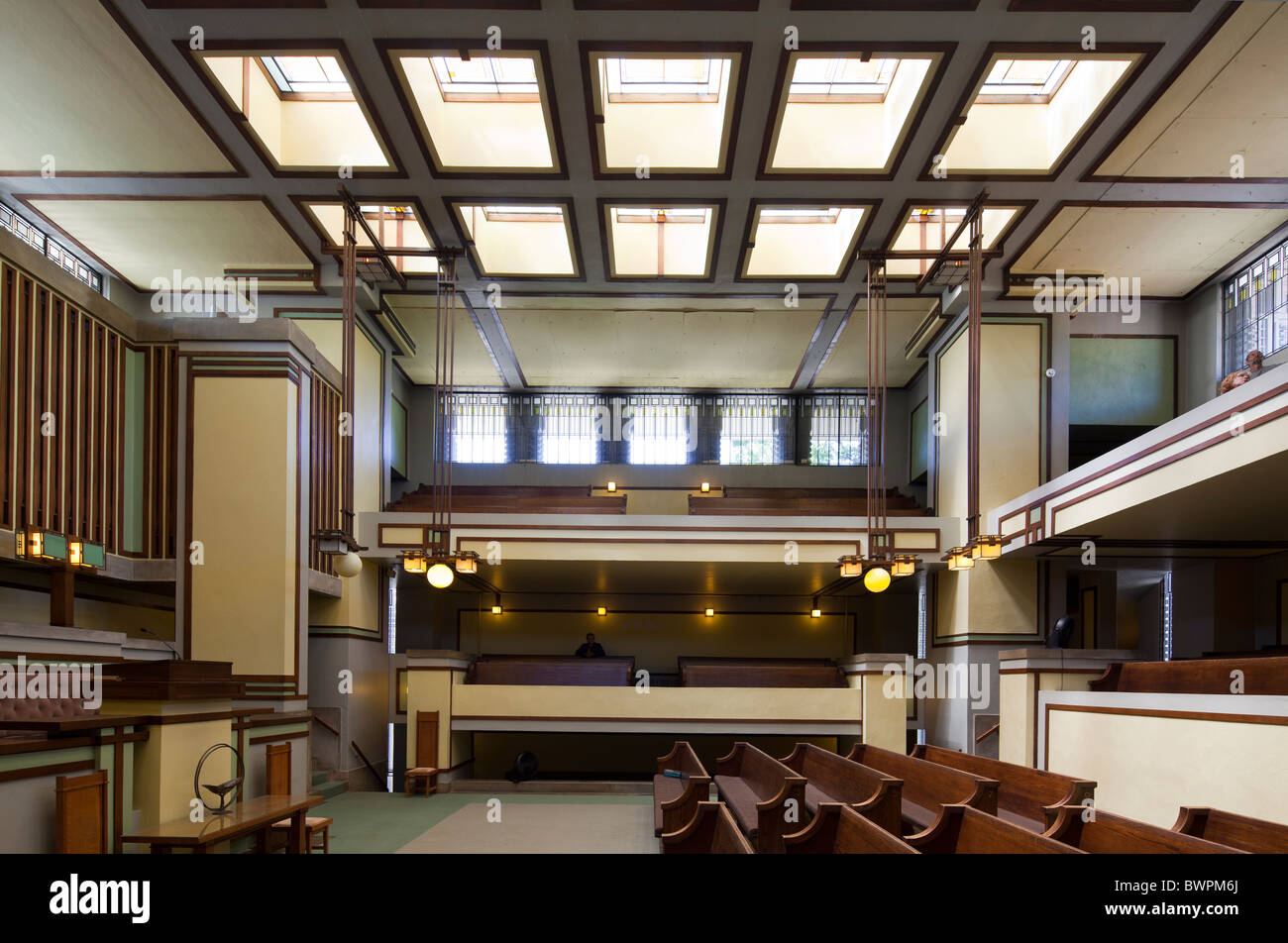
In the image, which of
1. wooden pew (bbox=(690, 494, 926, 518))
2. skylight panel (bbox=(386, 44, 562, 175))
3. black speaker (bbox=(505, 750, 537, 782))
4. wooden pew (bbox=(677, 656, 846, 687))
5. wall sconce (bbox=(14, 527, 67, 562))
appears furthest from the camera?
wooden pew (bbox=(690, 494, 926, 518))

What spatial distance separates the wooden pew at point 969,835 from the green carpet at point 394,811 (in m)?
4.66

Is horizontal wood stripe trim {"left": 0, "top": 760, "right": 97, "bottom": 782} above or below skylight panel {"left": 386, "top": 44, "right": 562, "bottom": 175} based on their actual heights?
below

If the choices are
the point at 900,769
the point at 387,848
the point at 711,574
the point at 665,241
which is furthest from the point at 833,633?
the point at 387,848

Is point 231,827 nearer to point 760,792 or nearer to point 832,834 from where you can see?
point 832,834

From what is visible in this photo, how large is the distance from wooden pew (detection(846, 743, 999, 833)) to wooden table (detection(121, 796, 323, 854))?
390 centimetres

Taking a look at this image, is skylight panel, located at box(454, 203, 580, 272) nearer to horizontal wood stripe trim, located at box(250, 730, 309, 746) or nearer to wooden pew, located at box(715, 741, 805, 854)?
horizontal wood stripe trim, located at box(250, 730, 309, 746)

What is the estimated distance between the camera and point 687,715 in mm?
11945

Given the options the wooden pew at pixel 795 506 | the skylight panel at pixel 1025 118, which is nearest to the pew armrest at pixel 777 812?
the skylight panel at pixel 1025 118

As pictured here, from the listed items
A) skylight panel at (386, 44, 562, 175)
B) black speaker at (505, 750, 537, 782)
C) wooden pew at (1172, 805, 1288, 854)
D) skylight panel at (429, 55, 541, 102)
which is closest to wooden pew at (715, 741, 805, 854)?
wooden pew at (1172, 805, 1288, 854)

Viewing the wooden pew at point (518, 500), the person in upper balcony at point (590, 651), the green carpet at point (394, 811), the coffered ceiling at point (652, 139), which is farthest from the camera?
the person in upper balcony at point (590, 651)

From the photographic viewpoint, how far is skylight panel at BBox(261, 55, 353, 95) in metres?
8.42

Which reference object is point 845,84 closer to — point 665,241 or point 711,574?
point 665,241

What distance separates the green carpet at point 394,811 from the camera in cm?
805

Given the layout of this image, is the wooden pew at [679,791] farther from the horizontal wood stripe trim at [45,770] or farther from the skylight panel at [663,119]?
the skylight panel at [663,119]
